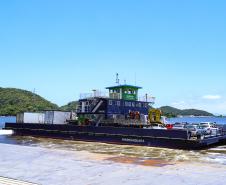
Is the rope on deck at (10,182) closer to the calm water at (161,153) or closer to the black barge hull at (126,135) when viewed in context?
the calm water at (161,153)

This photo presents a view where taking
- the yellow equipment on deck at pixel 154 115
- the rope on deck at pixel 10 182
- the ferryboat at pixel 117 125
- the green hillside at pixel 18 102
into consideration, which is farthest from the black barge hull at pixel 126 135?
the green hillside at pixel 18 102

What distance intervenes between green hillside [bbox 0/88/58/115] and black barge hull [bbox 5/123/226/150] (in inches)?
4567

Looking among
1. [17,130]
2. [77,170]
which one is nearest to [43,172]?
[77,170]

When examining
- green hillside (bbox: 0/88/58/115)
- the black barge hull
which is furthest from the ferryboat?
green hillside (bbox: 0/88/58/115)

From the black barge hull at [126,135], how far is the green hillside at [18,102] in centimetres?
11601

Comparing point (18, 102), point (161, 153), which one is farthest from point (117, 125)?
point (18, 102)

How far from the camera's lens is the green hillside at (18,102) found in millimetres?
154925

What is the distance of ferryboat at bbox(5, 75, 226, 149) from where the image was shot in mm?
24922

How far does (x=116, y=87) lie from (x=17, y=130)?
491 inches

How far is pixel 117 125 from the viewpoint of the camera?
31141mm

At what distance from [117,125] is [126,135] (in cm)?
468

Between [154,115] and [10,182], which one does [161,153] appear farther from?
[154,115]

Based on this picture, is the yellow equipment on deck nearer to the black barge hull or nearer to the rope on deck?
the black barge hull

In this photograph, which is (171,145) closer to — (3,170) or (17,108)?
(3,170)
